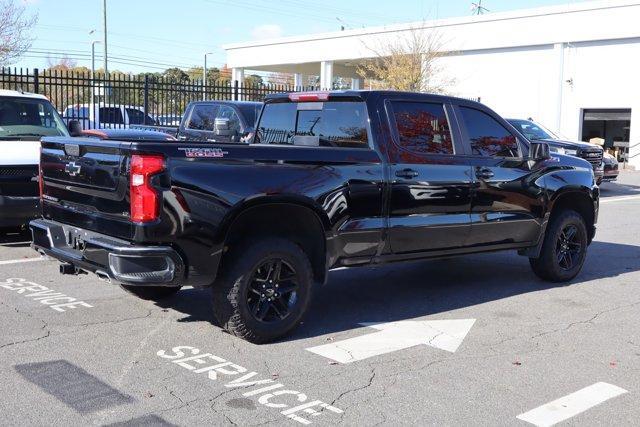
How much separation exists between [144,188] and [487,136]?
3794mm

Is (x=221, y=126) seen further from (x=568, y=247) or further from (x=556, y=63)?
(x=556, y=63)

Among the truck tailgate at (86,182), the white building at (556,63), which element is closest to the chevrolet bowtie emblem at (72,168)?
the truck tailgate at (86,182)

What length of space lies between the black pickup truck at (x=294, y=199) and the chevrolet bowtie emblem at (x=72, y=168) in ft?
0.06

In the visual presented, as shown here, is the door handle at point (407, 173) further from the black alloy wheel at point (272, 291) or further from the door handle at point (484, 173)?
the black alloy wheel at point (272, 291)

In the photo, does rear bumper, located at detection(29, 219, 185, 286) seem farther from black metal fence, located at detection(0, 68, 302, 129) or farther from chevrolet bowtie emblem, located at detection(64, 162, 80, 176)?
black metal fence, located at detection(0, 68, 302, 129)

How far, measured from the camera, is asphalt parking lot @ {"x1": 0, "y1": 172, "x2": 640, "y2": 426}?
438 cm

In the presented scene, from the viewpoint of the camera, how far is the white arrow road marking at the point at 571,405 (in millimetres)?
4370

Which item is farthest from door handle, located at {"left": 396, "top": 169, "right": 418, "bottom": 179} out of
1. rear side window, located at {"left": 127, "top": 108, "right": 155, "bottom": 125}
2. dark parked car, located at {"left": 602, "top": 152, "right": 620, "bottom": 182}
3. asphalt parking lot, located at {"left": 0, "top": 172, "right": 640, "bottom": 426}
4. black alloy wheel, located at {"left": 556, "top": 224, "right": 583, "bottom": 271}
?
dark parked car, located at {"left": 602, "top": 152, "right": 620, "bottom": 182}

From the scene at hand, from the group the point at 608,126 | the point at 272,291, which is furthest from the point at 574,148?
the point at 608,126

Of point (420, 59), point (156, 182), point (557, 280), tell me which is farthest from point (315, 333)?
point (420, 59)

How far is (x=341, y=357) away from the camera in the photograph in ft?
17.7

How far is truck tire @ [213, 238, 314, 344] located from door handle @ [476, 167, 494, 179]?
2177 mm

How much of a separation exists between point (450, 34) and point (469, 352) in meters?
32.3

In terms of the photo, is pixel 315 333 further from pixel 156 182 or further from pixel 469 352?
pixel 156 182
